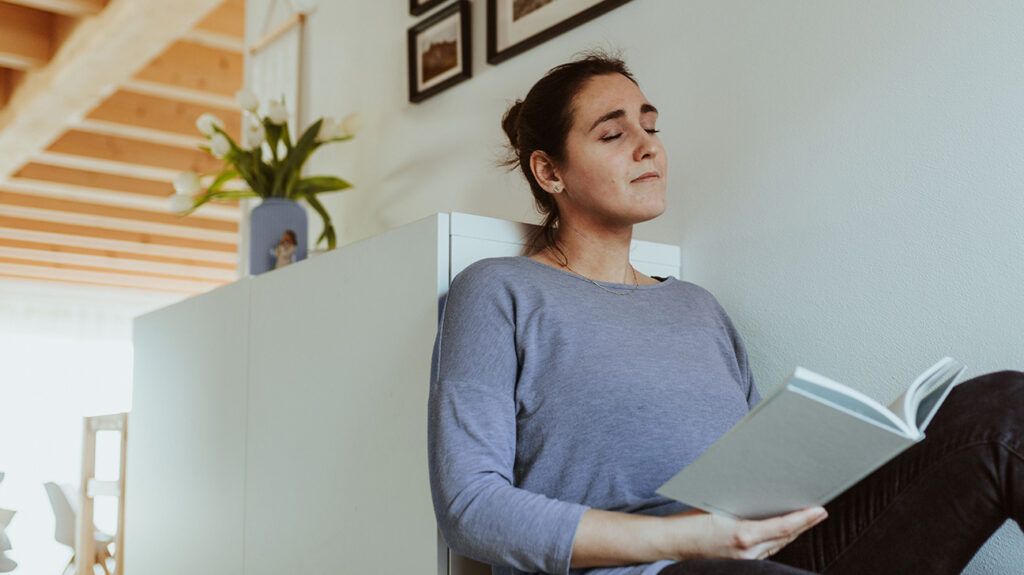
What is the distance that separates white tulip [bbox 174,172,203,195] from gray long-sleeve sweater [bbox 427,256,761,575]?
1452mm

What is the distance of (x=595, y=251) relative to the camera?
1491 millimetres

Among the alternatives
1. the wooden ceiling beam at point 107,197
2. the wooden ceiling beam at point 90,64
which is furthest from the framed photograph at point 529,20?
the wooden ceiling beam at point 107,197

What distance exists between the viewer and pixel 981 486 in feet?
3.56

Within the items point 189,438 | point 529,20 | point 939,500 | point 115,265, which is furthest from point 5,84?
point 939,500

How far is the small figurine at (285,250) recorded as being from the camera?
2.38 m

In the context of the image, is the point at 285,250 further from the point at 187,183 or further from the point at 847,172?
the point at 847,172

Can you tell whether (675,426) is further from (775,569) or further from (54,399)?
(54,399)

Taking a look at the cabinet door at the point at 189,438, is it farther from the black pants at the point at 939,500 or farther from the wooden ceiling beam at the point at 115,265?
the wooden ceiling beam at the point at 115,265

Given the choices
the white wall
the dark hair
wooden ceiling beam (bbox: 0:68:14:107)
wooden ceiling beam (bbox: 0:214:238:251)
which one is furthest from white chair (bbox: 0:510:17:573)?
wooden ceiling beam (bbox: 0:214:238:251)

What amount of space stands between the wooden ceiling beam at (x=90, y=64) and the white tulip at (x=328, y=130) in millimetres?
582

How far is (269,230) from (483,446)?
1.39 m

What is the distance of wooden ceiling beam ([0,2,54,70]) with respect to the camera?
3.30 metres

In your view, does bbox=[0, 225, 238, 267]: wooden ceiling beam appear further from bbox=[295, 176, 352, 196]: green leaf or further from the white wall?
the white wall

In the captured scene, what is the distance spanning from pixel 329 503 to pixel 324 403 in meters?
0.17
